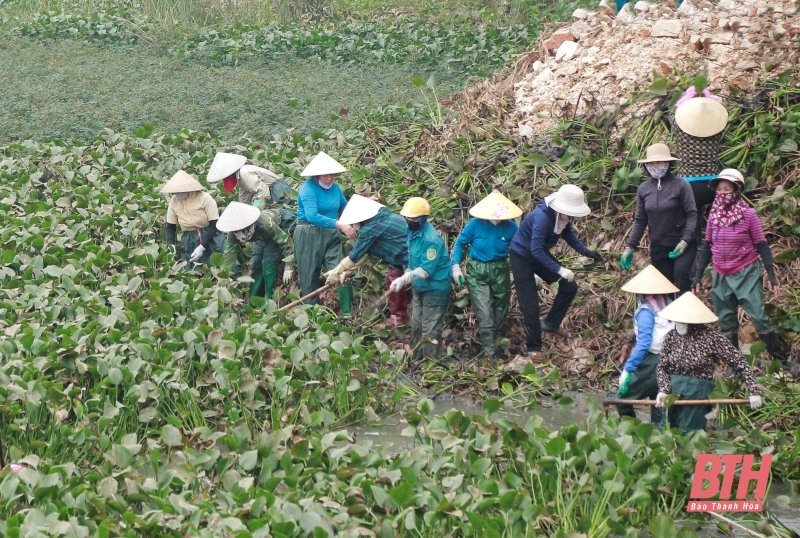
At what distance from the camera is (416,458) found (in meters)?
5.74

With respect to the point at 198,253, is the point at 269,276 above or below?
below

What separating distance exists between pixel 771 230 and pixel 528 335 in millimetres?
2041

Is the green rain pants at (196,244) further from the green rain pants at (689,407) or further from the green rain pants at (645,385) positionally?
the green rain pants at (689,407)

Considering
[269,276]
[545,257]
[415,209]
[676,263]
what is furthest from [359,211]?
[676,263]

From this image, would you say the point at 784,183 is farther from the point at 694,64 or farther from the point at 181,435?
the point at 181,435

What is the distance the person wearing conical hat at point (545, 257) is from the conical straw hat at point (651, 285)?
1.36m

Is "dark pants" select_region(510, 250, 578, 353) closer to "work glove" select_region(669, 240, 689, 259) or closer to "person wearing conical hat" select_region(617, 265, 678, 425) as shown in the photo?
"work glove" select_region(669, 240, 689, 259)

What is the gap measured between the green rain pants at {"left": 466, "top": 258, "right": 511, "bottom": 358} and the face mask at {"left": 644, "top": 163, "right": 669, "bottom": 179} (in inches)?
50.8

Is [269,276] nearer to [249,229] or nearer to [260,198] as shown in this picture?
[249,229]

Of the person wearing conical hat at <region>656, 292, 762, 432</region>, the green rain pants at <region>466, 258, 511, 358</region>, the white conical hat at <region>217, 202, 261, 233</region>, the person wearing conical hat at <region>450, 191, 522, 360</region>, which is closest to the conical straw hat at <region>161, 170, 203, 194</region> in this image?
the white conical hat at <region>217, 202, 261, 233</region>

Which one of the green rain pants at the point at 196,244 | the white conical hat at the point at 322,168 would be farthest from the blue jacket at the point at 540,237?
the green rain pants at the point at 196,244

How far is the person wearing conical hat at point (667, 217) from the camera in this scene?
7.85 m

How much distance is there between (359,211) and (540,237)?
141cm

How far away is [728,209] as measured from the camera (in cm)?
744
